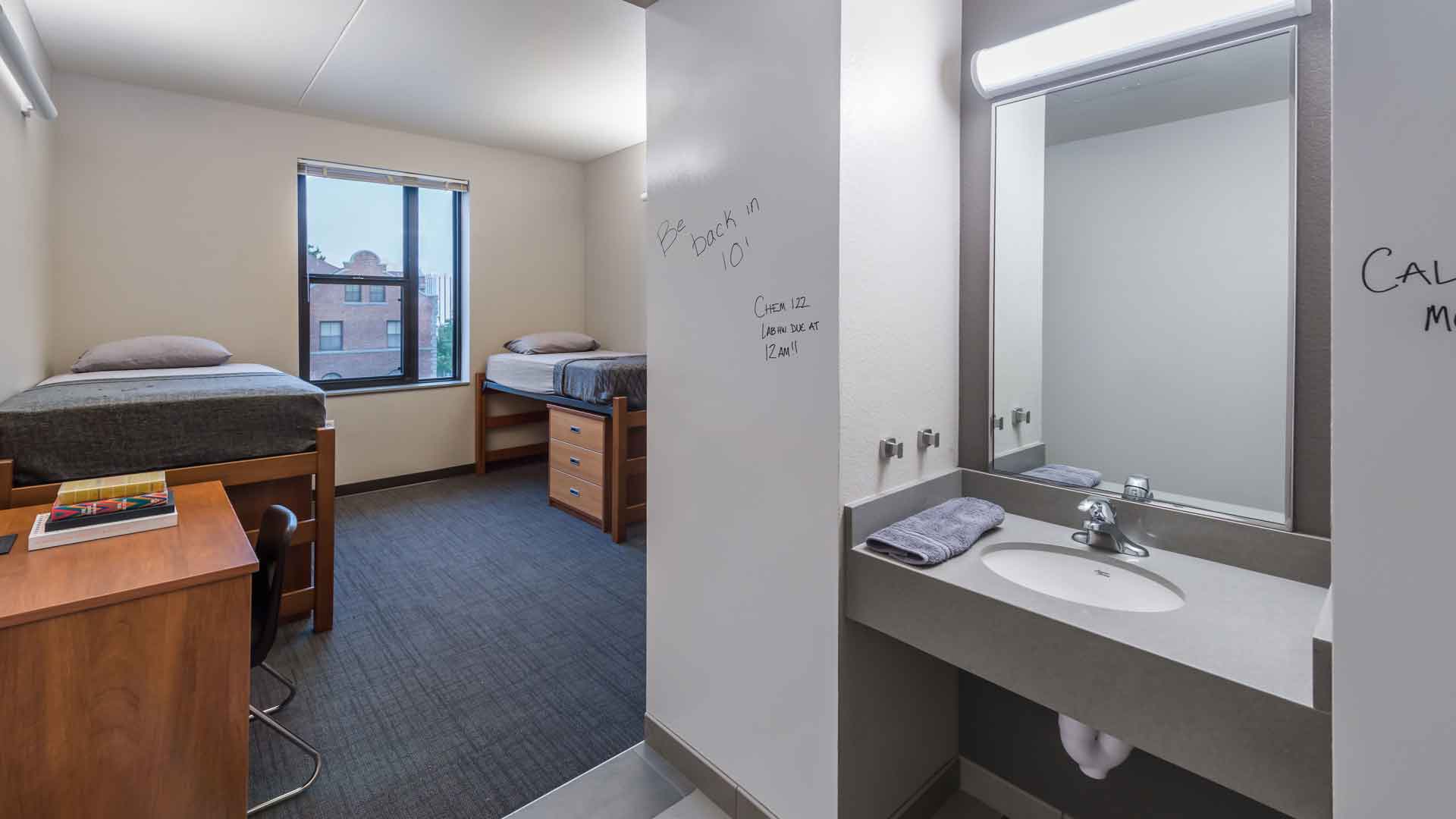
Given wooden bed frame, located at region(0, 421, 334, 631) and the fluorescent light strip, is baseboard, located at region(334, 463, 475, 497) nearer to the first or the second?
wooden bed frame, located at region(0, 421, 334, 631)

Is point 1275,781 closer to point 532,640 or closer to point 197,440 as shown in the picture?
point 532,640

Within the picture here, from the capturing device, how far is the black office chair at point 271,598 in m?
1.67

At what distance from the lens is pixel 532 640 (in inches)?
99.8

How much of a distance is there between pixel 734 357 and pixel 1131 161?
100cm

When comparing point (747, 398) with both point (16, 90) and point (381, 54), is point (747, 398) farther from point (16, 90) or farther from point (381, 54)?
point (16, 90)

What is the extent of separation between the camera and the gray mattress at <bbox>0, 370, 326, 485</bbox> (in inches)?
79.4

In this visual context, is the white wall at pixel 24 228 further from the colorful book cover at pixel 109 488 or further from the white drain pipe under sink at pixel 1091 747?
the white drain pipe under sink at pixel 1091 747

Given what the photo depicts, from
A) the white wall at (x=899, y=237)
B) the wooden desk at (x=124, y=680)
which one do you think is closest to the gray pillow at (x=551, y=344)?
the wooden desk at (x=124, y=680)

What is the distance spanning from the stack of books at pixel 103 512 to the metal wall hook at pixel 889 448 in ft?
6.13

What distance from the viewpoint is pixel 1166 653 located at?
98cm

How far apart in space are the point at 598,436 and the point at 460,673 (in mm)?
1709

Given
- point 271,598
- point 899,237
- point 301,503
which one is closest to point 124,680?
point 271,598

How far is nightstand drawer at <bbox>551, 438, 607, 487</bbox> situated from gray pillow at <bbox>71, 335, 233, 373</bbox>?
1914mm

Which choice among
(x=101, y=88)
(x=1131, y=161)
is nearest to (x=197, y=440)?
(x=101, y=88)
